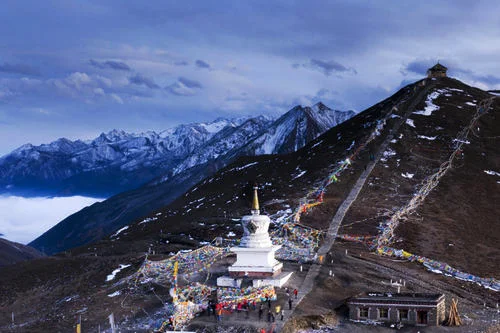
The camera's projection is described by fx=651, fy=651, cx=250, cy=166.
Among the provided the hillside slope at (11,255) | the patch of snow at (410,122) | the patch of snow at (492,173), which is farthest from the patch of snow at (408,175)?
the hillside slope at (11,255)

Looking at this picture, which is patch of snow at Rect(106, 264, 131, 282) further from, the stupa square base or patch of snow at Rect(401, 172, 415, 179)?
patch of snow at Rect(401, 172, 415, 179)

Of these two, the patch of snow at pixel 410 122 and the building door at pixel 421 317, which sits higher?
the patch of snow at pixel 410 122

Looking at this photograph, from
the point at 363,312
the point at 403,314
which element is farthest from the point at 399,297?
the point at 363,312

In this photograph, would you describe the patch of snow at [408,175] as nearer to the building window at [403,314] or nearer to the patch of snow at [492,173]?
the patch of snow at [492,173]

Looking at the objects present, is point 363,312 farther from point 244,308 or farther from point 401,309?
point 244,308

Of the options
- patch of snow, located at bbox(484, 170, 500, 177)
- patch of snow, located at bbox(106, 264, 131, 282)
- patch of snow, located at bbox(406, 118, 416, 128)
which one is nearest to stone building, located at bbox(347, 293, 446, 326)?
patch of snow, located at bbox(106, 264, 131, 282)

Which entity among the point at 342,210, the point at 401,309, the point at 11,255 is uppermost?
the point at 342,210

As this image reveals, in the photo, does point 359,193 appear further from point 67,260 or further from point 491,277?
point 67,260
